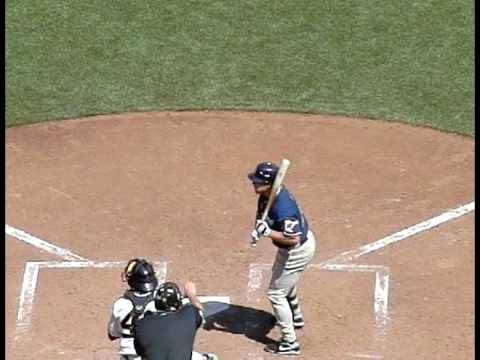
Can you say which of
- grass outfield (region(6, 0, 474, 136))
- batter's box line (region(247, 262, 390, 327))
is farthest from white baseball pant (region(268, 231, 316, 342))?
grass outfield (region(6, 0, 474, 136))

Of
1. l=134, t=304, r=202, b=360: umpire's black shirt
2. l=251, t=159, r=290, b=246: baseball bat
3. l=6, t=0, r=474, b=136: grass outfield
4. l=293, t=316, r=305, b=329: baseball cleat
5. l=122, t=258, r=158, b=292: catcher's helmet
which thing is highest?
l=6, t=0, r=474, b=136: grass outfield

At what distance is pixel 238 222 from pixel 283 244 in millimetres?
2531

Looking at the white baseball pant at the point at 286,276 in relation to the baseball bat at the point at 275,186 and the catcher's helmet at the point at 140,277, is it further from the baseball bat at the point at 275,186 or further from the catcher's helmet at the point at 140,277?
the catcher's helmet at the point at 140,277

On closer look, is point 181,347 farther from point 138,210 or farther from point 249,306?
point 138,210

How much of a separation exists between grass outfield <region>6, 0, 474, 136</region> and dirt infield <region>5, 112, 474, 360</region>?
1.59 ft

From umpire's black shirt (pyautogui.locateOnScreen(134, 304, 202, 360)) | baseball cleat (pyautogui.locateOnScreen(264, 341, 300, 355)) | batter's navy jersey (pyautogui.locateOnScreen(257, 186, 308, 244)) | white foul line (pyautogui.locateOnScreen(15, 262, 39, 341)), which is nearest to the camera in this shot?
umpire's black shirt (pyautogui.locateOnScreen(134, 304, 202, 360))

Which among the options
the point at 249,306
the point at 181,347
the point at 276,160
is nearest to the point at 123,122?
the point at 276,160

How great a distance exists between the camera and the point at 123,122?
1566 cm

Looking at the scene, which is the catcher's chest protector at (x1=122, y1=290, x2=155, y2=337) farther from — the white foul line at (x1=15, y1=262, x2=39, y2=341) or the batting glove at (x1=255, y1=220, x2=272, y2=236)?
the white foul line at (x1=15, y1=262, x2=39, y2=341)

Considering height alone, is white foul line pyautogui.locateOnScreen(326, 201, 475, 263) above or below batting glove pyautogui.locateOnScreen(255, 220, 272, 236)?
above

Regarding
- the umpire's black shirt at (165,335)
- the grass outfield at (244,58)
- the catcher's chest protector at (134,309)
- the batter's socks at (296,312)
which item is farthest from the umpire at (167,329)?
the grass outfield at (244,58)

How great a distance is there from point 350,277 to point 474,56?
5.65m

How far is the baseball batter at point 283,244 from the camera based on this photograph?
10.8m

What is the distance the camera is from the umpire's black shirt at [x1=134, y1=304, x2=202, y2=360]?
373 inches
